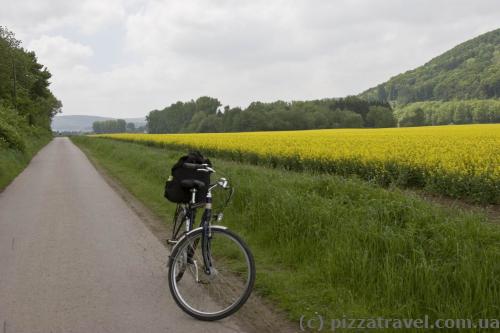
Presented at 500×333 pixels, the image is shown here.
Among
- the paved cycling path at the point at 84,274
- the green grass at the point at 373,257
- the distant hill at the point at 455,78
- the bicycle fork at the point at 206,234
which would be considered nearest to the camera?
the green grass at the point at 373,257

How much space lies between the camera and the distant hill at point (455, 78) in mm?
107625

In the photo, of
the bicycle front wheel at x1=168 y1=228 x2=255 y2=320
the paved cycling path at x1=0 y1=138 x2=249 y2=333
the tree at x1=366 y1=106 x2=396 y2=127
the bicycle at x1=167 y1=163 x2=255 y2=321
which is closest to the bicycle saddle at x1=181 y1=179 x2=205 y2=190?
the bicycle at x1=167 y1=163 x2=255 y2=321

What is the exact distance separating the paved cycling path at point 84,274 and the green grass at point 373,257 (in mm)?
1169

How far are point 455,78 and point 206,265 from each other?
439 ft

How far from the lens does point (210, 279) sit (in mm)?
4523

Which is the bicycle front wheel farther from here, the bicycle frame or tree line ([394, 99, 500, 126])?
tree line ([394, 99, 500, 126])

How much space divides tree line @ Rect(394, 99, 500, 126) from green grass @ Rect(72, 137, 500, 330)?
252 feet

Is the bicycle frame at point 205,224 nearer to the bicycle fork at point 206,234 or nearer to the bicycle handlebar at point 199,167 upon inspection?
the bicycle fork at point 206,234

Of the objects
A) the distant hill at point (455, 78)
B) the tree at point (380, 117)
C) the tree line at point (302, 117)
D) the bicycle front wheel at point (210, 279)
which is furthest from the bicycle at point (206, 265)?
the distant hill at point (455, 78)

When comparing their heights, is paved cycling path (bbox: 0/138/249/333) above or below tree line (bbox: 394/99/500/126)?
below

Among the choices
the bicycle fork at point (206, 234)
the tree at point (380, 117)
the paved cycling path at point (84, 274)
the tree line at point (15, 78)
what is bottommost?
the paved cycling path at point (84, 274)

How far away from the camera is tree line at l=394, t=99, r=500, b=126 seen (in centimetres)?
7494

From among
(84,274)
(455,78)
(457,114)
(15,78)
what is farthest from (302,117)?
(84,274)

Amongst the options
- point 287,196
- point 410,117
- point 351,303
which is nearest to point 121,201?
point 287,196
